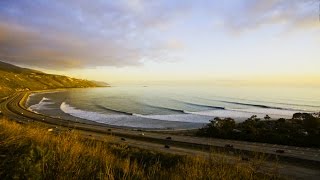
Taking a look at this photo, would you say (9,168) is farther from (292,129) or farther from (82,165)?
(292,129)

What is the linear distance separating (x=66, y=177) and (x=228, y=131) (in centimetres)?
2300

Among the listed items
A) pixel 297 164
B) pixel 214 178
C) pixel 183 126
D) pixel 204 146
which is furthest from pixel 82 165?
pixel 183 126

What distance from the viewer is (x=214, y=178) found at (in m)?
6.68

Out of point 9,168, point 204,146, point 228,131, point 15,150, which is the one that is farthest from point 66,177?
point 228,131

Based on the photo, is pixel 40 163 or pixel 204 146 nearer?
pixel 40 163

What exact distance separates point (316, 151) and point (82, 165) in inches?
633

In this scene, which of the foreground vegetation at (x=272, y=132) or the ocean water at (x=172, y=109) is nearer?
the foreground vegetation at (x=272, y=132)

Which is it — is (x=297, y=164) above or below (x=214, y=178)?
below

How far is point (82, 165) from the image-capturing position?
7156 millimetres

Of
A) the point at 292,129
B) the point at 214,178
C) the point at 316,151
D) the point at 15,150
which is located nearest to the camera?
the point at 214,178

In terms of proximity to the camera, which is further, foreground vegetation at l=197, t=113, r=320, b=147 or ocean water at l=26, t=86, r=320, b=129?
ocean water at l=26, t=86, r=320, b=129

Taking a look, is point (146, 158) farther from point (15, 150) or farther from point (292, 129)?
point (292, 129)

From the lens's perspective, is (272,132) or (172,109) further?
(172,109)

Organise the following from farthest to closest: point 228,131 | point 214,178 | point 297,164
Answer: point 228,131 → point 297,164 → point 214,178
